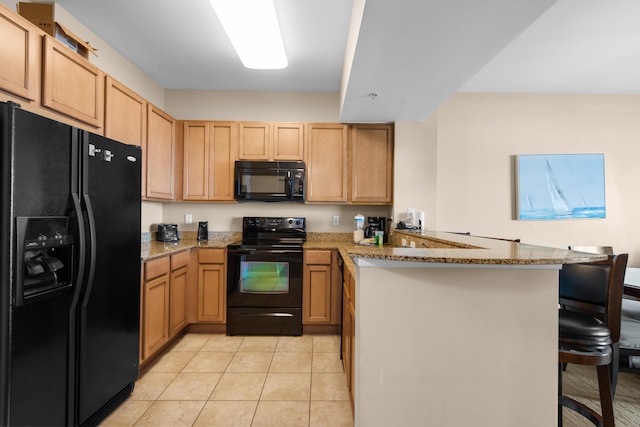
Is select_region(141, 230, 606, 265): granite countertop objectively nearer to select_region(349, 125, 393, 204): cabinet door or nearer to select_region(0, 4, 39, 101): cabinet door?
select_region(349, 125, 393, 204): cabinet door

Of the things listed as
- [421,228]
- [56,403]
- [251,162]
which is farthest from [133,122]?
[421,228]

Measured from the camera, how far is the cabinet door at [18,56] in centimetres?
149

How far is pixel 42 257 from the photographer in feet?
4.50

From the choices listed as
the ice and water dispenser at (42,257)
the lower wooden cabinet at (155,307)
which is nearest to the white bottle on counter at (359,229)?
the lower wooden cabinet at (155,307)

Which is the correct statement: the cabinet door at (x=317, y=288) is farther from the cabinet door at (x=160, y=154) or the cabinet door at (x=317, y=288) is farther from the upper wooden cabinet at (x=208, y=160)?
the cabinet door at (x=160, y=154)

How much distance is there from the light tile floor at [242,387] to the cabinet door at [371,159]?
169 cm

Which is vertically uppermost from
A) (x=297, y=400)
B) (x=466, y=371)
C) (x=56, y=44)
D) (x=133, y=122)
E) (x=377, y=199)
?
(x=56, y=44)

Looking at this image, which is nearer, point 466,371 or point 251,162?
point 466,371

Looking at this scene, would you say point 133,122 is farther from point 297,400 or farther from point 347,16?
point 297,400

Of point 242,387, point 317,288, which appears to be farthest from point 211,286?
point 242,387

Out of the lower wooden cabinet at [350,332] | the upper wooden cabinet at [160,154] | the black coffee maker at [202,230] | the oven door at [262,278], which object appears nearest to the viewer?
the lower wooden cabinet at [350,332]

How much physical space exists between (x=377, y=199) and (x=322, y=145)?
0.88 meters

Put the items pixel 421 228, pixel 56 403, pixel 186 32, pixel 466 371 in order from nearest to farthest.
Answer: pixel 466 371
pixel 56 403
pixel 186 32
pixel 421 228

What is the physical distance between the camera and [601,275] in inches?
59.3
